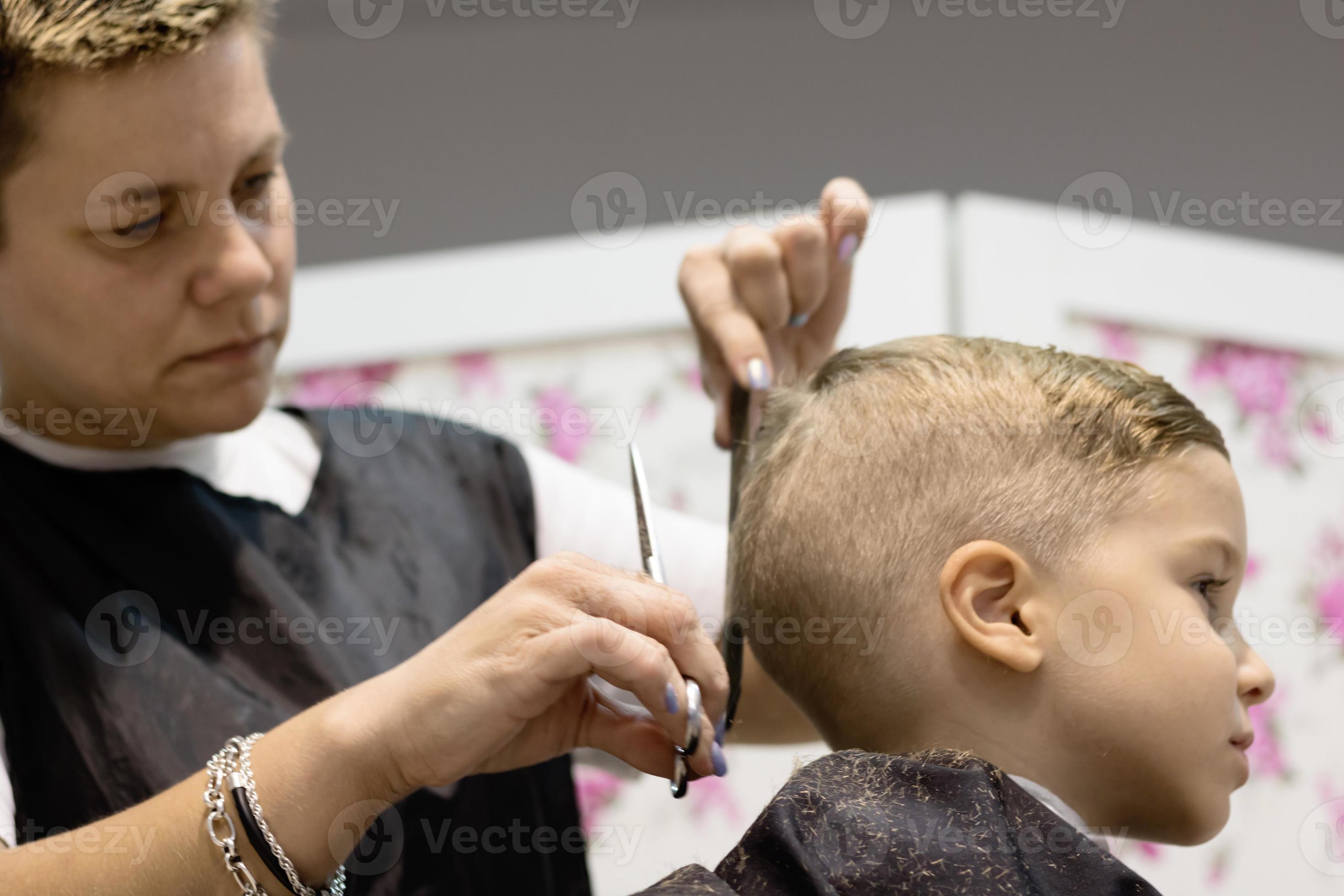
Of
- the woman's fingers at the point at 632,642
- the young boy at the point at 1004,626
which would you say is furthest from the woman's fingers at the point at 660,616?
the young boy at the point at 1004,626

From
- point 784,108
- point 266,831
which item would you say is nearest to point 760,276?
point 266,831

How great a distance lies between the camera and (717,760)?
750 mm

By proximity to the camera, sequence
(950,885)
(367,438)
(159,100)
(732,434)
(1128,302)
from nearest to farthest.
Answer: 1. (950,885)
2. (159,100)
3. (732,434)
4. (367,438)
5. (1128,302)

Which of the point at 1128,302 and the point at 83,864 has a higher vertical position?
the point at 1128,302

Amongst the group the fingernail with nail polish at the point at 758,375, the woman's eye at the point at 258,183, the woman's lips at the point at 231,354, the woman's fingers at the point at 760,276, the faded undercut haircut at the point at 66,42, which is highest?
the faded undercut haircut at the point at 66,42

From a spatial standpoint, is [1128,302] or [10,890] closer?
[10,890]

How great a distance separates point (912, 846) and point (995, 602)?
0.60 ft

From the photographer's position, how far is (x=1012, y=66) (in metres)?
1.91

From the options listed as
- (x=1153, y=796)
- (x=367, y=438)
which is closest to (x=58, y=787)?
(x=367, y=438)

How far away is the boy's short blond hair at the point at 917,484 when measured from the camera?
813 millimetres

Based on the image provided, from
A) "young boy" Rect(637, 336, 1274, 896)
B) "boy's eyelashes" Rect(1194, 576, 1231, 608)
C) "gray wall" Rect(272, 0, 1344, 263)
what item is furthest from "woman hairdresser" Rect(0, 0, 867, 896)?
"gray wall" Rect(272, 0, 1344, 263)

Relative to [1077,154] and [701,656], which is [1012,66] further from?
[701,656]

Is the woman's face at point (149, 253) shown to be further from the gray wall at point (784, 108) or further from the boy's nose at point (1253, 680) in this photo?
the gray wall at point (784, 108)

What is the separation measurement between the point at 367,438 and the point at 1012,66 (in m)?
1.29
